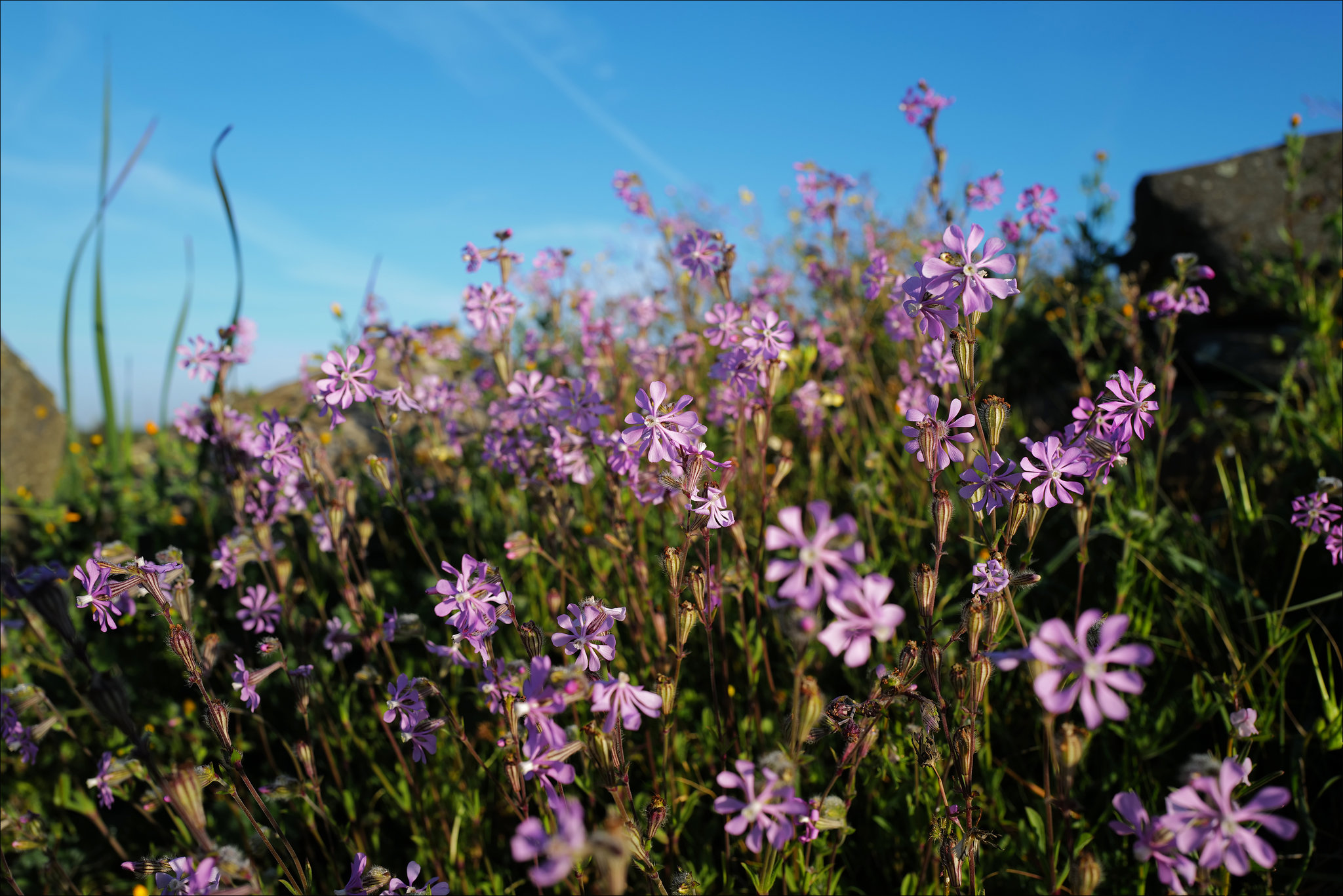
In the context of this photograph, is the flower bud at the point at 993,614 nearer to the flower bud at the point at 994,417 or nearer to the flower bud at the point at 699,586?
the flower bud at the point at 994,417

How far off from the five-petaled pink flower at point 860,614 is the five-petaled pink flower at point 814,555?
19 millimetres

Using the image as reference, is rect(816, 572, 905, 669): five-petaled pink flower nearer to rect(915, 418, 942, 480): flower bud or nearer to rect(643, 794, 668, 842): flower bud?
rect(915, 418, 942, 480): flower bud

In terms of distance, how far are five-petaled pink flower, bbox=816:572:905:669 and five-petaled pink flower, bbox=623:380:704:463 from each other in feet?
2.37

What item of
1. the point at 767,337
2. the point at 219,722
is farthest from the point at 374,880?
the point at 767,337

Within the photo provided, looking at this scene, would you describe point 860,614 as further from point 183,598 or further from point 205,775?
point 183,598

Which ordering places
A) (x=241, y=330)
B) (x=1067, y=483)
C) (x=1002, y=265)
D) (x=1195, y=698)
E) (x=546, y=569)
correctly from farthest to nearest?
(x=546, y=569)
(x=241, y=330)
(x=1195, y=698)
(x=1067, y=483)
(x=1002, y=265)

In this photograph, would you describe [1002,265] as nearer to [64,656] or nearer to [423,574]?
[423,574]

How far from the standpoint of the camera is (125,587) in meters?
1.84

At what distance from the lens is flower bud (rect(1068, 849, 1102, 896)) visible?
1.19 metres

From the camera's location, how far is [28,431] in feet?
18.2

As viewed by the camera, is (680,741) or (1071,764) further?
(680,741)

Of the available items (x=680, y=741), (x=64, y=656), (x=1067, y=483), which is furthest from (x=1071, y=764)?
(x=64, y=656)

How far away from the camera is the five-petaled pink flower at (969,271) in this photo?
1.44m

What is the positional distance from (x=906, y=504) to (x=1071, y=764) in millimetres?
2436
